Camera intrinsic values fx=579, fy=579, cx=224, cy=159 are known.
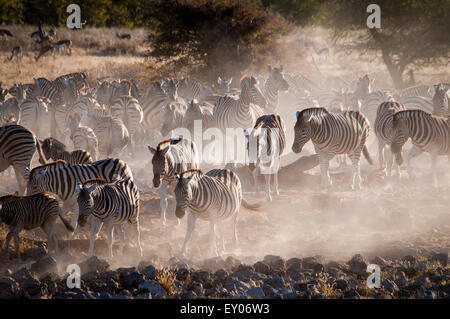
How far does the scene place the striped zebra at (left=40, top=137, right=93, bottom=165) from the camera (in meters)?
11.8

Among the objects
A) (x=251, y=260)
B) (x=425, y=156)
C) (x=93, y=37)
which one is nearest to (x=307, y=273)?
(x=251, y=260)

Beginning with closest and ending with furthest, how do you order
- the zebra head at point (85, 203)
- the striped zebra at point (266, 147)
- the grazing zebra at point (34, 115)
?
the zebra head at point (85, 203) < the striped zebra at point (266, 147) < the grazing zebra at point (34, 115)

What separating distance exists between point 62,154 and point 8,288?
4.76m

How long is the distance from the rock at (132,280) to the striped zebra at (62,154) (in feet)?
13.5

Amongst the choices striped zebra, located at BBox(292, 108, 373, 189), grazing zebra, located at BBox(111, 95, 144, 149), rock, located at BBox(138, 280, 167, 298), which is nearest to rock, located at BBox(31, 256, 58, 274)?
rock, located at BBox(138, 280, 167, 298)

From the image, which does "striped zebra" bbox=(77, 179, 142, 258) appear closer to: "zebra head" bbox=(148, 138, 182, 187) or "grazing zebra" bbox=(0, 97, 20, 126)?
"zebra head" bbox=(148, 138, 182, 187)

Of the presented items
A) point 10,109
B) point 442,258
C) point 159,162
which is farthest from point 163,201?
point 10,109

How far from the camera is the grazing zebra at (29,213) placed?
8.96 metres

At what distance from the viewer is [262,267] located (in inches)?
343

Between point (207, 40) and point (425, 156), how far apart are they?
11.3 m

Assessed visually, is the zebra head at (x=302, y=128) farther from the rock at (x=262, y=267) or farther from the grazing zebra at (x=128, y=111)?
the grazing zebra at (x=128, y=111)

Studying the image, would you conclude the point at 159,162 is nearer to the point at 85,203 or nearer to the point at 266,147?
the point at 85,203

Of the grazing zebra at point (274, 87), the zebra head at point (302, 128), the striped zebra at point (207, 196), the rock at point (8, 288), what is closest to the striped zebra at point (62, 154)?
the striped zebra at point (207, 196)

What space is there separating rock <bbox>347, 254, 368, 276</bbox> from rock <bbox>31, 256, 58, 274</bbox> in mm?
4484
